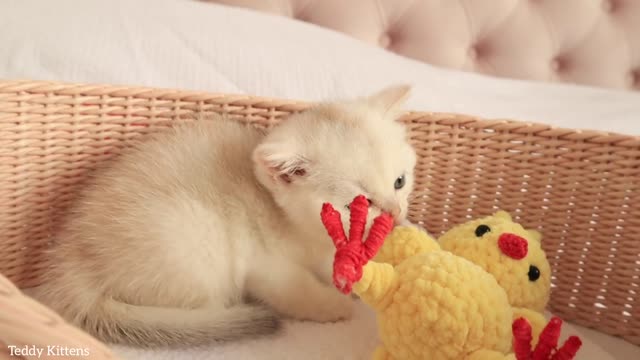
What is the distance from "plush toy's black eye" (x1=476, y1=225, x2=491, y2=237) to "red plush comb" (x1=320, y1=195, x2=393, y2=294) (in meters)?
0.34

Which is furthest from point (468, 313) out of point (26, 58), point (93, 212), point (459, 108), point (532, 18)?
point (532, 18)

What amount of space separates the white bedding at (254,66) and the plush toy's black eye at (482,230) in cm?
26

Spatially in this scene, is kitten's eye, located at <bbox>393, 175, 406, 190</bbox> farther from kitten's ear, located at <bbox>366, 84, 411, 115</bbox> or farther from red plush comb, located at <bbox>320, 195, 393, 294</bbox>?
red plush comb, located at <bbox>320, 195, 393, 294</bbox>

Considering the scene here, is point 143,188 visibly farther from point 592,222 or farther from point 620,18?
point 620,18

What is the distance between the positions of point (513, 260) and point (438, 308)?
0.74 feet

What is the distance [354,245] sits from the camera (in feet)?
2.16

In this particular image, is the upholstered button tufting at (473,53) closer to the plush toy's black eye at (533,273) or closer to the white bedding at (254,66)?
the white bedding at (254,66)

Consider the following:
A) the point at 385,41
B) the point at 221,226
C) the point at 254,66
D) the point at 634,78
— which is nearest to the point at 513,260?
the point at 221,226

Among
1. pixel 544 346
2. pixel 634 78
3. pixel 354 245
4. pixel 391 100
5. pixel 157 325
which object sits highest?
pixel 634 78

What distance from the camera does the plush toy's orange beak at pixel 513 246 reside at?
0.91 meters

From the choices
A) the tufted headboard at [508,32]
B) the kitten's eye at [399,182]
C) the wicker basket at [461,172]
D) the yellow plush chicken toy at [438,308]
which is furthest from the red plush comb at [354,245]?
the tufted headboard at [508,32]

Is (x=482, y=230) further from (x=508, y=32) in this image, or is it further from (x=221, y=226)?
(x=508, y=32)

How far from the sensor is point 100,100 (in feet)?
3.51

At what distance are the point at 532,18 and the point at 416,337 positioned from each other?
1490 millimetres
